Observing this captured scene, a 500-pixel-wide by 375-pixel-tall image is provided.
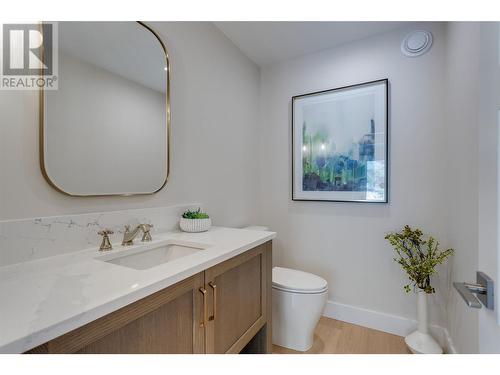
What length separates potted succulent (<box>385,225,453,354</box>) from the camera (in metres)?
1.62

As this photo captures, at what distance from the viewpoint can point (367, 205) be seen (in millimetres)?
2006

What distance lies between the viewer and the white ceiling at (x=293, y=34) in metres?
1.85

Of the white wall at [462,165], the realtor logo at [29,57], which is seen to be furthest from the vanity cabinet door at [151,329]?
the white wall at [462,165]

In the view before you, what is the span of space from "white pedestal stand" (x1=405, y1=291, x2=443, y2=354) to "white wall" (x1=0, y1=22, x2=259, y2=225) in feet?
4.78

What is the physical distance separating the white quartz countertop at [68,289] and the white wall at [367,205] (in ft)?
4.25

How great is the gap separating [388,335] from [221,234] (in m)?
1.59

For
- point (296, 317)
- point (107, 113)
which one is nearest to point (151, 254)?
point (107, 113)

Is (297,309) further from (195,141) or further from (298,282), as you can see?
(195,141)

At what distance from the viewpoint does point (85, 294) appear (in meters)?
0.68

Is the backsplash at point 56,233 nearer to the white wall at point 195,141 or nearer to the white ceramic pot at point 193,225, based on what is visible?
the white wall at point 195,141

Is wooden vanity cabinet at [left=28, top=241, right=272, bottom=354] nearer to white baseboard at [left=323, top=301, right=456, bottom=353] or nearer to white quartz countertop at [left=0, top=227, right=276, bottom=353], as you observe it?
white quartz countertop at [left=0, top=227, right=276, bottom=353]

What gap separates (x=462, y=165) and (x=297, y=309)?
135 cm

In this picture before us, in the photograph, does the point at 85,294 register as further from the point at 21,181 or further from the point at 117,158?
the point at 117,158
